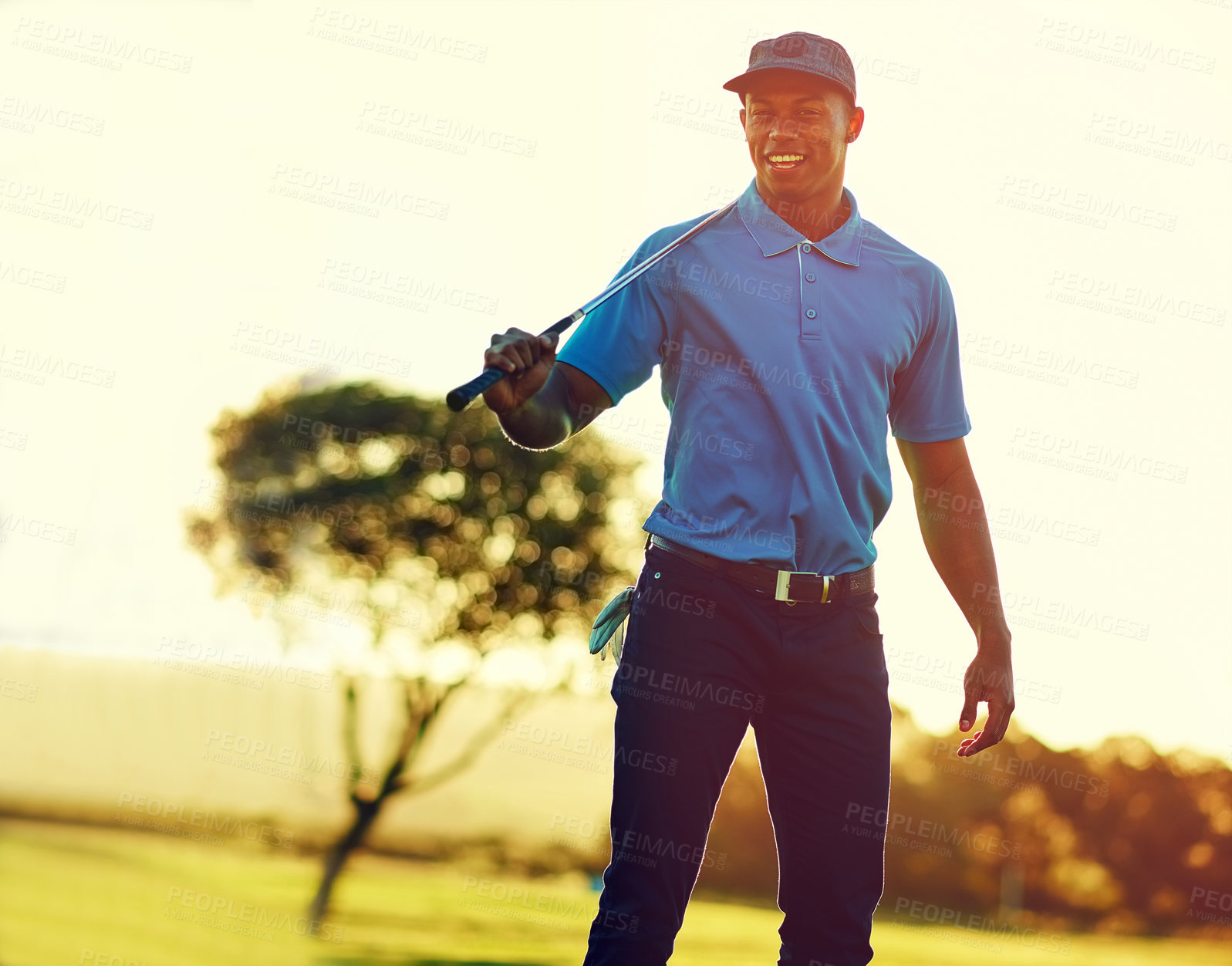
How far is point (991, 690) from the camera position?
11.7 ft

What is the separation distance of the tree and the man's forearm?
1754cm

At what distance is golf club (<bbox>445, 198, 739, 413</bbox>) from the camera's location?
2600 mm

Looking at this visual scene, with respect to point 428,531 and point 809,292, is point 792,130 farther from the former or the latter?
point 428,531

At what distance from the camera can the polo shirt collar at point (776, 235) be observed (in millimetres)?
3383

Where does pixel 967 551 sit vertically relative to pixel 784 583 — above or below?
above

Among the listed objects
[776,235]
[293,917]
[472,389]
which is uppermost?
[776,235]

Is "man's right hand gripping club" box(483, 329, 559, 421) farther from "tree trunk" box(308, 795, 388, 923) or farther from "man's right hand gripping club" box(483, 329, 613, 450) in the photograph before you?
"tree trunk" box(308, 795, 388, 923)

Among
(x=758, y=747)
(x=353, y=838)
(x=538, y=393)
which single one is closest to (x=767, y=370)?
(x=538, y=393)

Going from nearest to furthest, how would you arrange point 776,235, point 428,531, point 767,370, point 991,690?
point 767,370 < point 776,235 < point 991,690 < point 428,531

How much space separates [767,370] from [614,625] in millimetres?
765

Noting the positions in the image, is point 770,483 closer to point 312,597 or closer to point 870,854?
point 870,854

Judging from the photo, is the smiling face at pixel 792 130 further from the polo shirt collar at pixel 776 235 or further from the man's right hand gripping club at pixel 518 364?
the man's right hand gripping club at pixel 518 364

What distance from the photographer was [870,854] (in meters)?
3.12

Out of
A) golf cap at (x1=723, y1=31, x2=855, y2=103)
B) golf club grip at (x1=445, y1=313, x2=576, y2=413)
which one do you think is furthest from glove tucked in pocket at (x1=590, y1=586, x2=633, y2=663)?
golf cap at (x1=723, y1=31, x2=855, y2=103)
